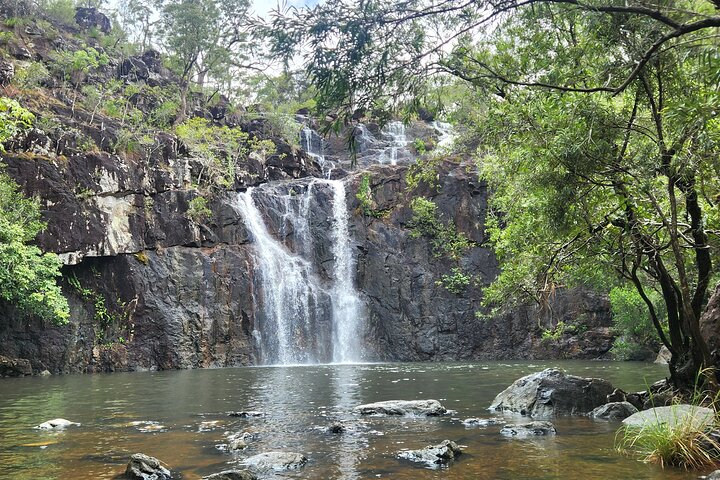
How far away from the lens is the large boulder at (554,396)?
11.9 m

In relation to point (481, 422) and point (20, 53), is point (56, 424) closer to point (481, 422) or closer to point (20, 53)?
point (481, 422)

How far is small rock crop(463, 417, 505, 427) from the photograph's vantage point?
10.6 m

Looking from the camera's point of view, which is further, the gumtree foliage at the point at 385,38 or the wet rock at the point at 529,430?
the wet rock at the point at 529,430

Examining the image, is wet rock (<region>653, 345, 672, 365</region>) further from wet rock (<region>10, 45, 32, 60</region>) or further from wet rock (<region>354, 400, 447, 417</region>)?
wet rock (<region>10, 45, 32, 60</region>)

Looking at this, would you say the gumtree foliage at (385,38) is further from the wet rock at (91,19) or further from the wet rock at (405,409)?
the wet rock at (91,19)

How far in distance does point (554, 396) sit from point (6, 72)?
35.7 metres

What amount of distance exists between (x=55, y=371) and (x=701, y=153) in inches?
1140

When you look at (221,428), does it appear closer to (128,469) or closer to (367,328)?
(128,469)

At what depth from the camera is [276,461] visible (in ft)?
25.2

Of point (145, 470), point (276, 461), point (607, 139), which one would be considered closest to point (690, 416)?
point (607, 139)

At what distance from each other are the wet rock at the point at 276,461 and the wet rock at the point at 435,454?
1463 mm

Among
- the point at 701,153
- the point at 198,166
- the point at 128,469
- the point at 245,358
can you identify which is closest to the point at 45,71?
the point at 198,166

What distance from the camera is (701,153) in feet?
26.1

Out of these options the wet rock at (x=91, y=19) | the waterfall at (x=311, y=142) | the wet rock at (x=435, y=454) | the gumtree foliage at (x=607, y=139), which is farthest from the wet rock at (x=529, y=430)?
the wet rock at (x=91, y=19)
